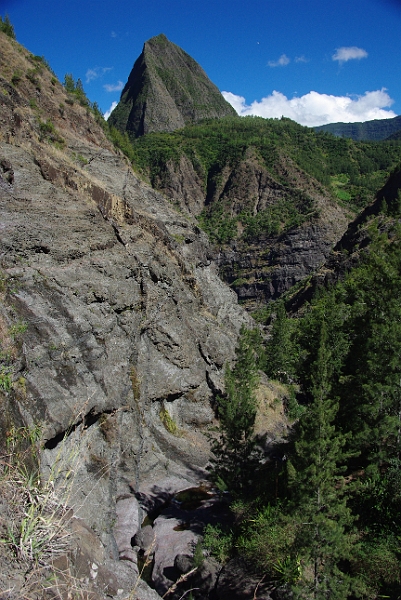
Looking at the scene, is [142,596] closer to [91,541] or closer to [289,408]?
[91,541]

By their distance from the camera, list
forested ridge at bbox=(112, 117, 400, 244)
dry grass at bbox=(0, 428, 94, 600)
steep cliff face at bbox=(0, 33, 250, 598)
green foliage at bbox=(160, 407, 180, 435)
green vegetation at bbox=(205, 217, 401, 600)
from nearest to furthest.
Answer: dry grass at bbox=(0, 428, 94, 600) → green vegetation at bbox=(205, 217, 401, 600) → steep cliff face at bbox=(0, 33, 250, 598) → green foliage at bbox=(160, 407, 180, 435) → forested ridge at bbox=(112, 117, 400, 244)

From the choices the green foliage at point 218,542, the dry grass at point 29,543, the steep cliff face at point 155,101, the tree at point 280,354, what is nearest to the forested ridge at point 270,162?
the steep cliff face at point 155,101

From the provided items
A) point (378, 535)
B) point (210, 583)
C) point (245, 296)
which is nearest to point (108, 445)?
point (210, 583)

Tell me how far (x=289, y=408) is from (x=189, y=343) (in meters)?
13.4

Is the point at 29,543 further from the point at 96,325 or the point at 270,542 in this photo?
the point at 96,325

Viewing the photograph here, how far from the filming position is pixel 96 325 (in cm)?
2178

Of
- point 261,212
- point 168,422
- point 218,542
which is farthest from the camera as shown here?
point 261,212

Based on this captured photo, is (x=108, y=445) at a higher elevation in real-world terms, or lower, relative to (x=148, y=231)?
lower

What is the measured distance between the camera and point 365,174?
529ft

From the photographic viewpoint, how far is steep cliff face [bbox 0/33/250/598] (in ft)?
53.8

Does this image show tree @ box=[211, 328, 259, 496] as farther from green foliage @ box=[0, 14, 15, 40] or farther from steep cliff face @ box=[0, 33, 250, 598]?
green foliage @ box=[0, 14, 15, 40]

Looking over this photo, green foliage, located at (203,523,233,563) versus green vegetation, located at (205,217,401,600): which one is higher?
green vegetation, located at (205,217,401,600)

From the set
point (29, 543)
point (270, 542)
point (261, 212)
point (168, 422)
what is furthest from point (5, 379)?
point (261, 212)

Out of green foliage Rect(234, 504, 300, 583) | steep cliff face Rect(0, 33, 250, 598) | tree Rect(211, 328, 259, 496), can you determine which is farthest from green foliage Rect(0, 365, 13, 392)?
tree Rect(211, 328, 259, 496)
